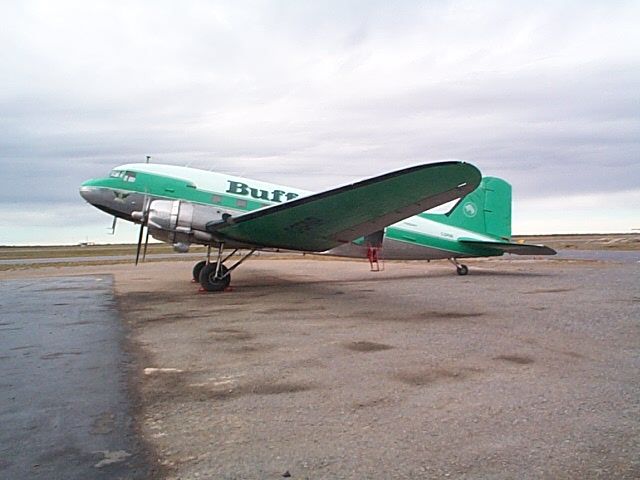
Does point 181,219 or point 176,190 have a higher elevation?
point 176,190

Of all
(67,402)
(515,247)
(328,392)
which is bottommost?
(67,402)

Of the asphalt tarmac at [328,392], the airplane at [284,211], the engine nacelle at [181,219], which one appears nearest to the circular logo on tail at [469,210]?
the airplane at [284,211]

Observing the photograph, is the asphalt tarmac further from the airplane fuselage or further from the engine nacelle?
the airplane fuselage

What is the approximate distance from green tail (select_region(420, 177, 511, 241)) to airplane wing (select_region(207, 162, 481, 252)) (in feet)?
21.2

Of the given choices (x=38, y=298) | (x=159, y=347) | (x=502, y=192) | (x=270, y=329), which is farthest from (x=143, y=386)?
(x=502, y=192)

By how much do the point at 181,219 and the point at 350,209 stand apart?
186 inches

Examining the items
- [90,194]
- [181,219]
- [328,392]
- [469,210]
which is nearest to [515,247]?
[469,210]

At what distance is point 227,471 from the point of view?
3.48m

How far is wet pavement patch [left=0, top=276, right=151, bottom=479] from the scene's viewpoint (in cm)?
364

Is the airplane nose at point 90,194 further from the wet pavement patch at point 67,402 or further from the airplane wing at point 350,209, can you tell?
the wet pavement patch at point 67,402

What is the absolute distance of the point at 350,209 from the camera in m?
12.7

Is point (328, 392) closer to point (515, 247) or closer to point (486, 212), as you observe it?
point (515, 247)

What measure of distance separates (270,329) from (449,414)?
16.1ft

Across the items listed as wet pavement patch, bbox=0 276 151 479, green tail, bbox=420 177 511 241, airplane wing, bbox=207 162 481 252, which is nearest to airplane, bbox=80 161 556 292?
airplane wing, bbox=207 162 481 252
